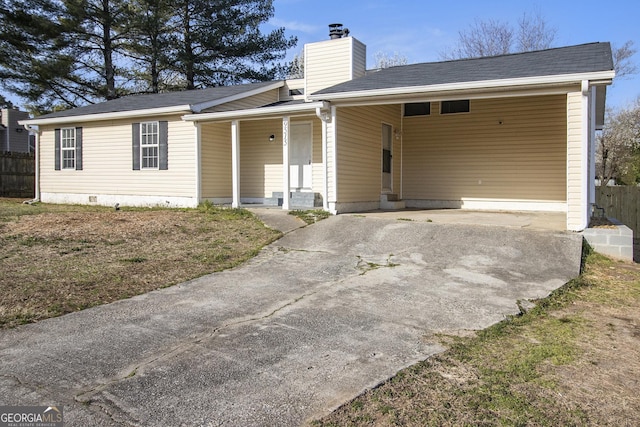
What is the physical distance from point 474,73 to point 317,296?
7152 millimetres

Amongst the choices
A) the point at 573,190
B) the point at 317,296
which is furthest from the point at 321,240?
the point at 573,190

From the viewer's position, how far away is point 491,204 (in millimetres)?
12906

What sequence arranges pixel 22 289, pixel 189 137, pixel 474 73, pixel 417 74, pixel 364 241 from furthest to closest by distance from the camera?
1. pixel 189 137
2. pixel 417 74
3. pixel 474 73
4. pixel 364 241
5. pixel 22 289

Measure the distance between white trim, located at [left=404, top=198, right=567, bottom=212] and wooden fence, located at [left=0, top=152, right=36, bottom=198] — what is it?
48.9 feet

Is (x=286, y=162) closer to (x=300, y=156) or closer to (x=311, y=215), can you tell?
(x=300, y=156)

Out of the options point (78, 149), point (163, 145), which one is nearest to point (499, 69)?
point (163, 145)

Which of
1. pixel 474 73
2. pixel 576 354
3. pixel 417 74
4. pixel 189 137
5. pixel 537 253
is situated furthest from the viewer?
pixel 189 137

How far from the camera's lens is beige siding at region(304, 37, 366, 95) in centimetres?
1517

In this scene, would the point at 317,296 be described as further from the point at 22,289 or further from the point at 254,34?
the point at 254,34

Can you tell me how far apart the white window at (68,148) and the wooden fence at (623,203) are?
16.1 meters

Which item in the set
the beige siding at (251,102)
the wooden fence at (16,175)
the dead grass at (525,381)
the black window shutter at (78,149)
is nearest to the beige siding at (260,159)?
the beige siding at (251,102)

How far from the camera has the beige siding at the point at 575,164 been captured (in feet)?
28.0

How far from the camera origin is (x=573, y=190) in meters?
8.62

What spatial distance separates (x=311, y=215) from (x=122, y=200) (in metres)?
6.93
